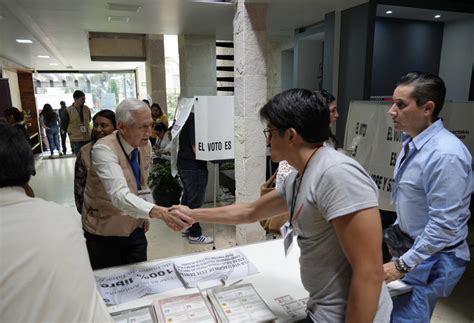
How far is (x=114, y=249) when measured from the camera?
177 centimetres

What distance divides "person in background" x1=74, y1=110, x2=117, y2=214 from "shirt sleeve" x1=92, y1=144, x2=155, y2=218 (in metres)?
0.23

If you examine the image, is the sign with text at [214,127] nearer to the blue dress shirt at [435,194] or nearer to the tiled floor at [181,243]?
the tiled floor at [181,243]

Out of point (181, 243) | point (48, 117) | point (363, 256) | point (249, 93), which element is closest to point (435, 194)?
point (363, 256)

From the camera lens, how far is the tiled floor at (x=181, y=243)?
2.43 m

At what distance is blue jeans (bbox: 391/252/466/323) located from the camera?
1364 millimetres

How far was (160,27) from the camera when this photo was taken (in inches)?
189

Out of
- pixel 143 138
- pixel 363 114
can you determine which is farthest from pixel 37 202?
pixel 363 114

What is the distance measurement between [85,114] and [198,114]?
177 inches

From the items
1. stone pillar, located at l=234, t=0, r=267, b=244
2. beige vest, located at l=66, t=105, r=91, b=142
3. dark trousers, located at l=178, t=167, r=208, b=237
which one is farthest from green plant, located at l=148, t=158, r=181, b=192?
beige vest, located at l=66, t=105, r=91, b=142

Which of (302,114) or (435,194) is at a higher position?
(302,114)

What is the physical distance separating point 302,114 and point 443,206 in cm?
74

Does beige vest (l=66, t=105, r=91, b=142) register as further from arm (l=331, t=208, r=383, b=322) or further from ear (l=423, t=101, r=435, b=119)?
arm (l=331, t=208, r=383, b=322)

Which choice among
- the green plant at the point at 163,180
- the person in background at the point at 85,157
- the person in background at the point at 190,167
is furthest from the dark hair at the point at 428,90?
the green plant at the point at 163,180

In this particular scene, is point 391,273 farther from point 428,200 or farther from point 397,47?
point 397,47
